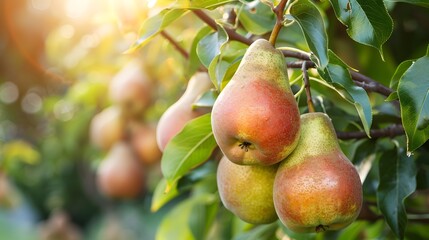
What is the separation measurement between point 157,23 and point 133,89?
1015mm

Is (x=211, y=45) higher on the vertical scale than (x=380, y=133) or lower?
higher

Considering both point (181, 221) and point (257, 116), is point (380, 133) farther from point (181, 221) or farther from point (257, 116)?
point (181, 221)

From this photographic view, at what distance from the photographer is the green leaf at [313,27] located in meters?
0.69

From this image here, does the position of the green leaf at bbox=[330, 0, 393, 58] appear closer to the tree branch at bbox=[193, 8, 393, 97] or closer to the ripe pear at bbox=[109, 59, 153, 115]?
the tree branch at bbox=[193, 8, 393, 97]

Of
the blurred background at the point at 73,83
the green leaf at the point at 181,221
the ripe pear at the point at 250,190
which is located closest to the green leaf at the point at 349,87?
the ripe pear at the point at 250,190

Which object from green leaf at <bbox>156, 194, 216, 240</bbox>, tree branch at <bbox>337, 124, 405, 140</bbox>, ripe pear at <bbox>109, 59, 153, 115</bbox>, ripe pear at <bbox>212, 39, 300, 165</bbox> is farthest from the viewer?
ripe pear at <bbox>109, 59, 153, 115</bbox>

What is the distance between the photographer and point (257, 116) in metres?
0.67

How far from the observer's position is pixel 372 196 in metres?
1.18

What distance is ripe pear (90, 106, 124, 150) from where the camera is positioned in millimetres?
1926

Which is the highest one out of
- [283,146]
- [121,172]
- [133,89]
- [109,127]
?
[283,146]

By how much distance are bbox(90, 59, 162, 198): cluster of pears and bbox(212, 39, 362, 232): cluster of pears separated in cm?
114

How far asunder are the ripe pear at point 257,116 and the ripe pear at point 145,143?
3.96 ft

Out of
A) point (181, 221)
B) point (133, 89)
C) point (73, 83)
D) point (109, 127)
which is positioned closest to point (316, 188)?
point (181, 221)

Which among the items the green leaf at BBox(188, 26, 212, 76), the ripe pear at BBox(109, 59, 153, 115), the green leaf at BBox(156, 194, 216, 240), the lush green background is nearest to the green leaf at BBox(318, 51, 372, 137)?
the lush green background
